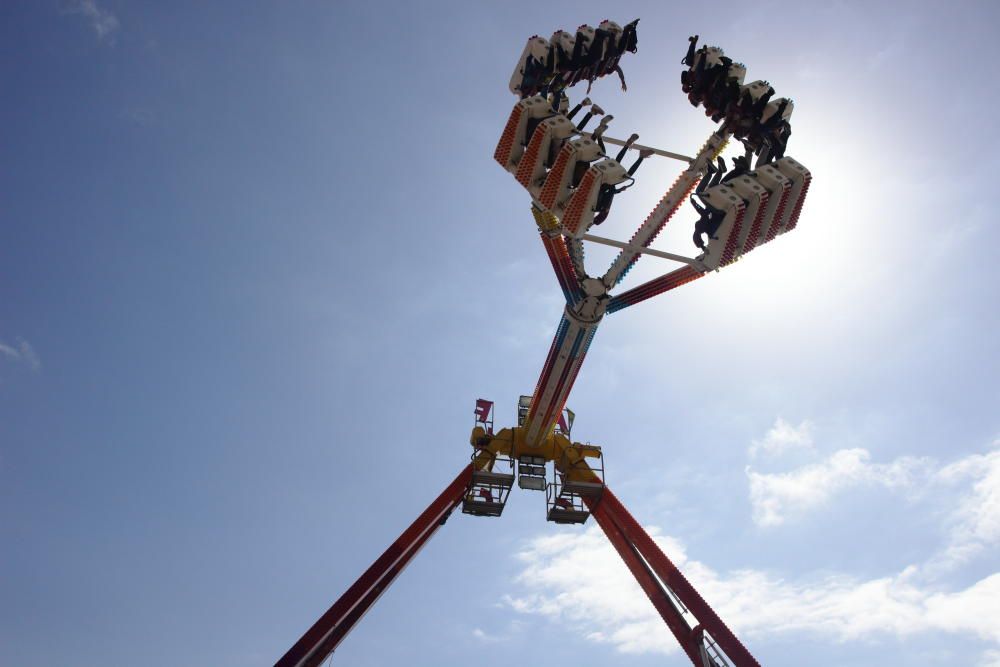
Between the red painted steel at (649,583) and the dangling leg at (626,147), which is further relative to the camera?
the red painted steel at (649,583)

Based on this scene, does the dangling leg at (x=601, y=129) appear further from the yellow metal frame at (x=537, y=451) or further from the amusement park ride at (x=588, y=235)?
the yellow metal frame at (x=537, y=451)

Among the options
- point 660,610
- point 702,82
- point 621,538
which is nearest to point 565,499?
point 621,538

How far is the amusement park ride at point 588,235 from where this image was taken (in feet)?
44.4

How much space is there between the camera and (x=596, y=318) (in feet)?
57.6

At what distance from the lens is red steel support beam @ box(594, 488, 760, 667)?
17.2m

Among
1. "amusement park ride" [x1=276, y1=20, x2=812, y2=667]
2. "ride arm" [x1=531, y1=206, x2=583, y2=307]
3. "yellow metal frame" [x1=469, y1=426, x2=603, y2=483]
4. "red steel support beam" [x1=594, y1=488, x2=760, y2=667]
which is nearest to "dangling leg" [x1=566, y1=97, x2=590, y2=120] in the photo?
"amusement park ride" [x1=276, y1=20, x2=812, y2=667]

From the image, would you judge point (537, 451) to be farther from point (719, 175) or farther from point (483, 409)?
point (719, 175)

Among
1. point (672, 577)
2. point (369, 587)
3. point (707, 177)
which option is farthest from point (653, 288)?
point (369, 587)

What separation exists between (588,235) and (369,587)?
13133 millimetres

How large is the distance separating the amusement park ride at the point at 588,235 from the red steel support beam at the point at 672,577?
3cm

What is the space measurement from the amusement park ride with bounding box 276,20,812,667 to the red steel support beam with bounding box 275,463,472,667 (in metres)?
0.04

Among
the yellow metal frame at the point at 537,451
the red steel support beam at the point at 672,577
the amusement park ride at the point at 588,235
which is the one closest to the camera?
the amusement park ride at the point at 588,235

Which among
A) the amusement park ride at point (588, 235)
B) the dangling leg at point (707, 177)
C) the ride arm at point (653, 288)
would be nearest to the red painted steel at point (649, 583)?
the amusement park ride at point (588, 235)

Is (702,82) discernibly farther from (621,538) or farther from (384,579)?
(384,579)
